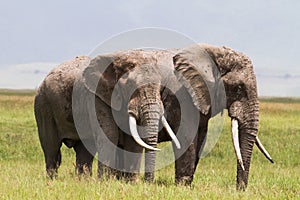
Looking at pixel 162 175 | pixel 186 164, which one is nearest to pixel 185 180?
pixel 186 164

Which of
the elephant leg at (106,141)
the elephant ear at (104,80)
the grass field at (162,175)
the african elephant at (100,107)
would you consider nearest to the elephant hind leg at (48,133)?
the african elephant at (100,107)

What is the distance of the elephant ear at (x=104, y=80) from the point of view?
959 centimetres

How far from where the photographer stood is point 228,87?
9.64 metres

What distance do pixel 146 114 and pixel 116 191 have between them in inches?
60.6

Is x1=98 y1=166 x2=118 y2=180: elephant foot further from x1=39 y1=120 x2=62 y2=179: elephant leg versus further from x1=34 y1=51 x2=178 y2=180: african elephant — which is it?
x1=39 y1=120 x2=62 y2=179: elephant leg

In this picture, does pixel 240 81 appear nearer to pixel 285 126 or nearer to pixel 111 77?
pixel 111 77

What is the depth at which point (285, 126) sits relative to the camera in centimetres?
2417

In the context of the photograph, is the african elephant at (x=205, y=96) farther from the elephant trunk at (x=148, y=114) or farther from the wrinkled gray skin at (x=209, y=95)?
the elephant trunk at (x=148, y=114)

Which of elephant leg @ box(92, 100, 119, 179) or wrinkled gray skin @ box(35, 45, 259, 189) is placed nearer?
wrinkled gray skin @ box(35, 45, 259, 189)

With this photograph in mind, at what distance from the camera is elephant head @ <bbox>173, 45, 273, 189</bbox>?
9.41 m

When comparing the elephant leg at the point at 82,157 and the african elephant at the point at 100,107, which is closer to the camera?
the african elephant at the point at 100,107

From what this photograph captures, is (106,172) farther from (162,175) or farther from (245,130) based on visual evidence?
(162,175)

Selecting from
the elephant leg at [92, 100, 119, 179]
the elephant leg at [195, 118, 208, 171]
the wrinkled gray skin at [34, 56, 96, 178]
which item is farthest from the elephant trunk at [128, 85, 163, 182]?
the wrinkled gray skin at [34, 56, 96, 178]

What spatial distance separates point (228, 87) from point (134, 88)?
5.57 ft
